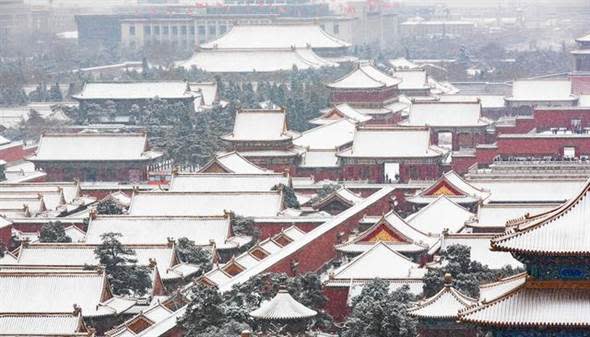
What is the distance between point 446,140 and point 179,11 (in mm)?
66520

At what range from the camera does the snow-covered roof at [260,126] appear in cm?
5628

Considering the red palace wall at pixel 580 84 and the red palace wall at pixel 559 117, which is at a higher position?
the red palace wall at pixel 559 117

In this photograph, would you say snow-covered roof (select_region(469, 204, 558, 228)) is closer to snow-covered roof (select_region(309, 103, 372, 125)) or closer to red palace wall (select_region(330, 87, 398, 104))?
snow-covered roof (select_region(309, 103, 372, 125))

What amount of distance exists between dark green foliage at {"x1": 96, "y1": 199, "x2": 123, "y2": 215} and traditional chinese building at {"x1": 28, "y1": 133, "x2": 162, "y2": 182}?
Result: 31.0ft

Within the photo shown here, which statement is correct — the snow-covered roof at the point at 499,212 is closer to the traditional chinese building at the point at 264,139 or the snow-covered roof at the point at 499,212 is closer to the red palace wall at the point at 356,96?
→ the traditional chinese building at the point at 264,139

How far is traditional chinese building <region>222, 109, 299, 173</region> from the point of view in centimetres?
5547

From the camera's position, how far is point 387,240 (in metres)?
39.2

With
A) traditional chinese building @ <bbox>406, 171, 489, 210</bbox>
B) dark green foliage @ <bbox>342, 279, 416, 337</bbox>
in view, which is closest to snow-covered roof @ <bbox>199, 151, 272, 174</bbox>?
traditional chinese building @ <bbox>406, 171, 489, 210</bbox>

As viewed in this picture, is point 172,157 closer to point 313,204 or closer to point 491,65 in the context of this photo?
point 313,204

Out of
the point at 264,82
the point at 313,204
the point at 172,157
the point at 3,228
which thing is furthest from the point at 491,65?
the point at 3,228

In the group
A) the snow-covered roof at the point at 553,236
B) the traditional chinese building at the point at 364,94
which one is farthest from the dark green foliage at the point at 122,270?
the traditional chinese building at the point at 364,94

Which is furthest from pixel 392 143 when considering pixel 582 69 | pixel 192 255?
pixel 582 69

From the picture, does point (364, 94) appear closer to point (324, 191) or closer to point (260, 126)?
point (260, 126)

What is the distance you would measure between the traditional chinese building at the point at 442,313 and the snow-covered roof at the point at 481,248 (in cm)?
523
